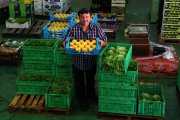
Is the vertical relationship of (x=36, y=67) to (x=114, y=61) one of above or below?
below

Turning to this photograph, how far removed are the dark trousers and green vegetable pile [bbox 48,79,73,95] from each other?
19 centimetres

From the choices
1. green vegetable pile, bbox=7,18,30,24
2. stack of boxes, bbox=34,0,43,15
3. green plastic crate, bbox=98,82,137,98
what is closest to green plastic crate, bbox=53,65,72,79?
green plastic crate, bbox=98,82,137,98

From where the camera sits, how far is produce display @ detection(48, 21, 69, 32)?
959 centimetres

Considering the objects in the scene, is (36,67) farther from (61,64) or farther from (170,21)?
(170,21)

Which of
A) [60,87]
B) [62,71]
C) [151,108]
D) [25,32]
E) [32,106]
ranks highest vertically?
[25,32]

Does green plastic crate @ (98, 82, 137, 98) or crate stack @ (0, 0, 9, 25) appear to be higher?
crate stack @ (0, 0, 9, 25)

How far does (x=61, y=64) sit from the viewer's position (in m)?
7.34

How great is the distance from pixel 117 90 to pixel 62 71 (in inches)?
56.1

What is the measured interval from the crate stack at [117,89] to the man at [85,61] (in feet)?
1.24

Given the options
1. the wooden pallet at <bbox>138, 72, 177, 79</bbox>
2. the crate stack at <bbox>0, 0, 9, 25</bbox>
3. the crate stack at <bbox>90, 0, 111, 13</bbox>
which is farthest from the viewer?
the crate stack at <bbox>90, 0, 111, 13</bbox>

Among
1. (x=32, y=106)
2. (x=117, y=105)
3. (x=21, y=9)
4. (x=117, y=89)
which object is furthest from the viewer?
(x=21, y=9)

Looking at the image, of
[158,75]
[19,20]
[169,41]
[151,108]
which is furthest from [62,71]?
[19,20]

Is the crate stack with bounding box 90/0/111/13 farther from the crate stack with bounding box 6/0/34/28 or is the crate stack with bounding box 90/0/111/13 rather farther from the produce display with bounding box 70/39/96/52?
the produce display with bounding box 70/39/96/52

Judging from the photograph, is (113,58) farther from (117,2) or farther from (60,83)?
(117,2)
